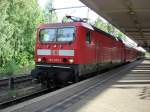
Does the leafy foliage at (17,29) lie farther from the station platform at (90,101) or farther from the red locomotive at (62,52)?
the station platform at (90,101)

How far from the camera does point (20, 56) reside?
42.1 meters

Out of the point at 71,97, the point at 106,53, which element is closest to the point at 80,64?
the point at 71,97

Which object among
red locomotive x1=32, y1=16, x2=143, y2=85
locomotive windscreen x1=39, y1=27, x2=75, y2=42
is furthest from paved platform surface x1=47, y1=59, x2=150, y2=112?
locomotive windscreen x1=39, y1=27, x2=75, y2=42

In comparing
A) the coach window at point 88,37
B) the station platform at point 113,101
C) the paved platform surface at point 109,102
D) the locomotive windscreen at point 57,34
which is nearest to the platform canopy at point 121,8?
the coach window at point 88,37

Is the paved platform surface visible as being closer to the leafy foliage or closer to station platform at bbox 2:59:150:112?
station platform at bbox 2:59:150:112

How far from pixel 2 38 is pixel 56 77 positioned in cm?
1496

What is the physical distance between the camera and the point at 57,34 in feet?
60.8

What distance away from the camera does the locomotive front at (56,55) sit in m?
17.8

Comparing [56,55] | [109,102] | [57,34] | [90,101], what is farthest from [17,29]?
[109,102]

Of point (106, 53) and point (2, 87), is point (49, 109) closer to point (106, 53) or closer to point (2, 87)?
point (2, 87)

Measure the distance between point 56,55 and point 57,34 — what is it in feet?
3.21

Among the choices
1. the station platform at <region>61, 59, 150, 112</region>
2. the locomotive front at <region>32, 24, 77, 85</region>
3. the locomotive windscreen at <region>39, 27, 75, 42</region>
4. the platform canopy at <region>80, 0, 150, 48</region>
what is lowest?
the station platform at <region>61, 59, 150, 112</region>

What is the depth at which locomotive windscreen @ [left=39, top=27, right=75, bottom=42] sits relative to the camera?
714 inches

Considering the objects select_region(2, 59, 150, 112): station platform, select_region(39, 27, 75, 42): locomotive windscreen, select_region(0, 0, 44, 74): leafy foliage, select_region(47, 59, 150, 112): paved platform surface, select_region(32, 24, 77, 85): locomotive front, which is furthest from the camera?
select_region(0, 0, 44, 74): leafy foliage
